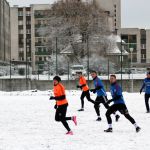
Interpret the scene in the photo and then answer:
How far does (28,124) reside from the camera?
17.3 meters

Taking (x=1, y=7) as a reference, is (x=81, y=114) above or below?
below

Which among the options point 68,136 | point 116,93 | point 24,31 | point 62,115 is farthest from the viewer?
point 24,31

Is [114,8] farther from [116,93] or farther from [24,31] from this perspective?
[116,93]

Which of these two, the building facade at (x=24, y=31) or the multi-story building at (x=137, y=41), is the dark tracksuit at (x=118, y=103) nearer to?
the building facade at (x=24, y=31)

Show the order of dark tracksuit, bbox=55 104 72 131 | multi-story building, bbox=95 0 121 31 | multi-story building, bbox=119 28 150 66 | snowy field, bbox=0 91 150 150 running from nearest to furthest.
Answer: snowy field, bbox=0 91 150 150 → dark tracksuit, bbox=55 104 72 131 → multi-story building, bbox=95 0 121 31 → multi-story building, bbox=119 28 150 66

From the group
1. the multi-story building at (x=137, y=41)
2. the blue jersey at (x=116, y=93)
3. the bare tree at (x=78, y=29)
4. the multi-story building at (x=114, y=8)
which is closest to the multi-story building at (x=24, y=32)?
the multi-story building at (x=114, y=8)

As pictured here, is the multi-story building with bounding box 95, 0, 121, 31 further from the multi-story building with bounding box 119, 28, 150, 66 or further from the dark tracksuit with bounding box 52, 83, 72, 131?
the dark tracksuit with bounding box 52, 83, 72, 131

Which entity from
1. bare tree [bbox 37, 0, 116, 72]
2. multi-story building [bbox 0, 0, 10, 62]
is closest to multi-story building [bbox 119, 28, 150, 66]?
multi-story building [bbox 0, 0, 10, 62]

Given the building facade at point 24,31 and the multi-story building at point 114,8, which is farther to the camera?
the building facade at point 24,31

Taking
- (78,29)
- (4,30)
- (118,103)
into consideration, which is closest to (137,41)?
(4,30)

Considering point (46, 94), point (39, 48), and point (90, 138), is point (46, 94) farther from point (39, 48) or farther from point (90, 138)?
point (39, 48)

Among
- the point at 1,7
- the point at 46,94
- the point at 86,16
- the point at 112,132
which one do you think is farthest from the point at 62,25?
the point at 112,132

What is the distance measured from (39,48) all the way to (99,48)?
178 ft

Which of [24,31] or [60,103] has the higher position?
[24,31]
